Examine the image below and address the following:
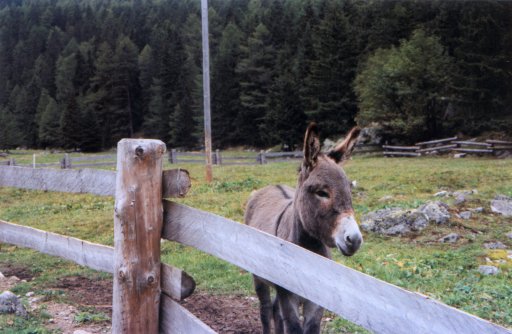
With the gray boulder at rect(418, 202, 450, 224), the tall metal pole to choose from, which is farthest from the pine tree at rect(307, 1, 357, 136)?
the gray boulder at rect(418, 202, 450, 224)

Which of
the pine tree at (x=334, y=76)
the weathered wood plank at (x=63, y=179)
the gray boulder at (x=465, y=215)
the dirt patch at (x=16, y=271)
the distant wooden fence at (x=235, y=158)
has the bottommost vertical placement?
the distant wooden fence at (x=235, y=158)

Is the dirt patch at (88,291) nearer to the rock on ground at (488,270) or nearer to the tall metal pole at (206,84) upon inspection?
the rock on ground at (488,270)

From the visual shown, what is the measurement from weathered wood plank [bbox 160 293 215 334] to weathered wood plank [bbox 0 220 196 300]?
6 centimetres

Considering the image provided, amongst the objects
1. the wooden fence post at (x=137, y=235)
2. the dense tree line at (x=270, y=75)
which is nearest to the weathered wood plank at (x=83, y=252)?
the wooden fence post at (x=137, y=235)

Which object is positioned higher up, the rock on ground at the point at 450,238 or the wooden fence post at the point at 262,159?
the rock on ground at the point at 450,238

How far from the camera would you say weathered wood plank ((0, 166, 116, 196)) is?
147 inches

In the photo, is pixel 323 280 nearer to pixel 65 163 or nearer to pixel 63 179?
pixel 63 179

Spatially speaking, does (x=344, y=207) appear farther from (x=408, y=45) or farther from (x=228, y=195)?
(x=408, y=45)

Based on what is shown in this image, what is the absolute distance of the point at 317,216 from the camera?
338 cm

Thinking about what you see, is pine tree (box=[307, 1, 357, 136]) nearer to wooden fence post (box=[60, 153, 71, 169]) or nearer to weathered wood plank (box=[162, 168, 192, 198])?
wooden fence post (box=[60, 153, 71, 169])

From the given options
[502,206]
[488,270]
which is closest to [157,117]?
[502,206]

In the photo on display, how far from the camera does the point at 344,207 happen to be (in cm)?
322

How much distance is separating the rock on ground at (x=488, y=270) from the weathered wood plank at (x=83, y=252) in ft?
16.9

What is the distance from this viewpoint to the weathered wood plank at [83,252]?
2982mm
